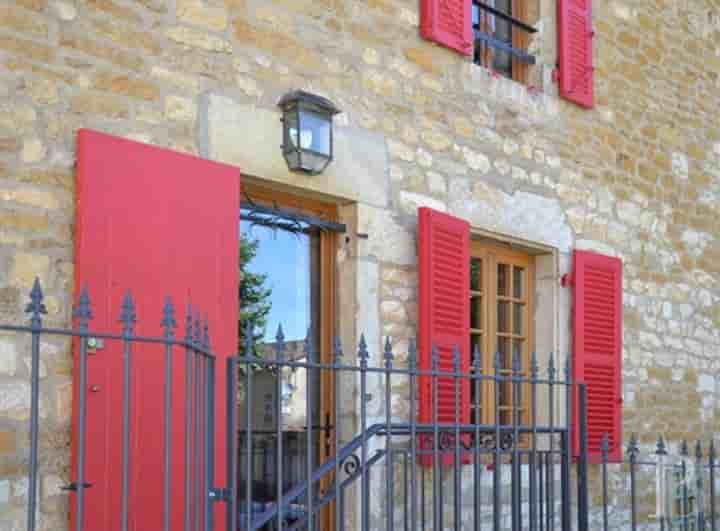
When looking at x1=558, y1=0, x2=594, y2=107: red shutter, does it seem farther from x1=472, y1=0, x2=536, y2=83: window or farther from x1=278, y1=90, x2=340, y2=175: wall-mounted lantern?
x1=278, y1=90, x2=340, y2=175: wall-mounted lantern

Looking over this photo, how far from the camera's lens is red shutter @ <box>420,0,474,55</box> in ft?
20.3

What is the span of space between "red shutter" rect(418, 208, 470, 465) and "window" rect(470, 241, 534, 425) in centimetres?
39

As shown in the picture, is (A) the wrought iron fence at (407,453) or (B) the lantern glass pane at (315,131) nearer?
(A) the wrought iron fence at (407,453)

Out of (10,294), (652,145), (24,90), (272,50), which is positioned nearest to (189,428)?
(10,294)

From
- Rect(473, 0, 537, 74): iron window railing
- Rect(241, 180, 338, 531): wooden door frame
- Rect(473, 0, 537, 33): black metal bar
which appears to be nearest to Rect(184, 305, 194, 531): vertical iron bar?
Rect(241, 180, 338, 531): wooden door frame

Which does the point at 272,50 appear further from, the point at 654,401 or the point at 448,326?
the point at 654,401

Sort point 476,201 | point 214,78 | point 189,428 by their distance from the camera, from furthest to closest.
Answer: point 476,201
point 214,78
point 189,428

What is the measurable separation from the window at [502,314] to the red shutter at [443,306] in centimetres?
39

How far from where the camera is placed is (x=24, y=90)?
434 cm

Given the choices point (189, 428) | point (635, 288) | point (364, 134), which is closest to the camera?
point (189, 428)

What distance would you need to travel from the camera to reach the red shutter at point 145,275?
4305 millimetres

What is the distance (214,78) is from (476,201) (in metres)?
1.94

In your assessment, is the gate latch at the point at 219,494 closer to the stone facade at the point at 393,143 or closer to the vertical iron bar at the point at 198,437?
the vertical iron bar at the point at 198,437

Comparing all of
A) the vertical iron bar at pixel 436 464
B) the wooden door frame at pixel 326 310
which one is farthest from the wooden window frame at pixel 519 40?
the vertical iron bar at pixel 436 464
